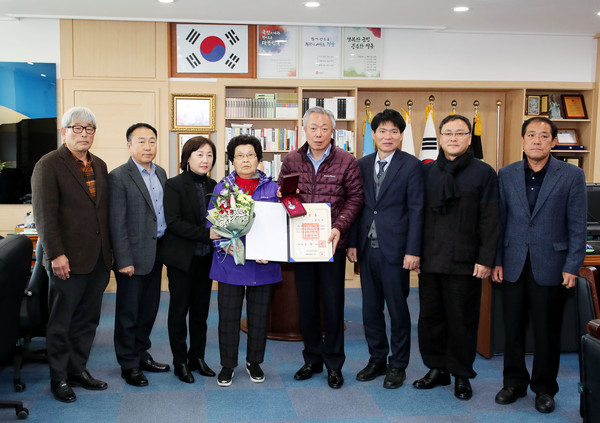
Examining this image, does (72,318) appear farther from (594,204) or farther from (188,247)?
(594,204)

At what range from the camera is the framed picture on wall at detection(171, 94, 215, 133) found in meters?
6.40

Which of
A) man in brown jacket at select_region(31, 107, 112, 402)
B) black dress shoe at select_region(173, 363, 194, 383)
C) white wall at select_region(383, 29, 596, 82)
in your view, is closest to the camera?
man in brown jacket at select_region(31, 107, 112, 402)

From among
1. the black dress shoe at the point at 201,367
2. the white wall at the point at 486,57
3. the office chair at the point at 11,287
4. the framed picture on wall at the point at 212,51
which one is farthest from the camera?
the white wall at the point at 486,57

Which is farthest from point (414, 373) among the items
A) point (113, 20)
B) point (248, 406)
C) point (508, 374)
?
point (113, 20)

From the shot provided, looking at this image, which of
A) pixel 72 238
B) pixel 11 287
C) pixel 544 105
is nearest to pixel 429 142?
pixel 544 105

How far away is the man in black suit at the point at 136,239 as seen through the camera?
326 cm

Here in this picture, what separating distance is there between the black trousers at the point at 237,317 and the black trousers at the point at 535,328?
1435 millimetres

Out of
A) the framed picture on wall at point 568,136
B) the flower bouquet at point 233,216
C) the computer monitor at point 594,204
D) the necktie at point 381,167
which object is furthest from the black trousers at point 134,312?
the framed picture on wall at point 568,136

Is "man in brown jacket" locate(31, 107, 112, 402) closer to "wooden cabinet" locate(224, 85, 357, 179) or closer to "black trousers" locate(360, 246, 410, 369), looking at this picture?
"black trousers" locate(360, 246, 410, 369)

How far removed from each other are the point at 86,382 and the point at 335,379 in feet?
4.91

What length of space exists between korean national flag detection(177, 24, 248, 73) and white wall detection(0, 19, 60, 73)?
136 centimetres

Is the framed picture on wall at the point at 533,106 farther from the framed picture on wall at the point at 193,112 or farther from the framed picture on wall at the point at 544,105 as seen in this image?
the framed picture on wall at the point at 193,112

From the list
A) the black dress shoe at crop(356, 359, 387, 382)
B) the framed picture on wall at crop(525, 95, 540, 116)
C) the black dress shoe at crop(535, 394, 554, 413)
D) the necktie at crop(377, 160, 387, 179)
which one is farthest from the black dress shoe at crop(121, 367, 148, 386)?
the framed picture on wall at crop(525, 95, 540, 116)

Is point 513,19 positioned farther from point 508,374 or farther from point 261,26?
point 508,374
